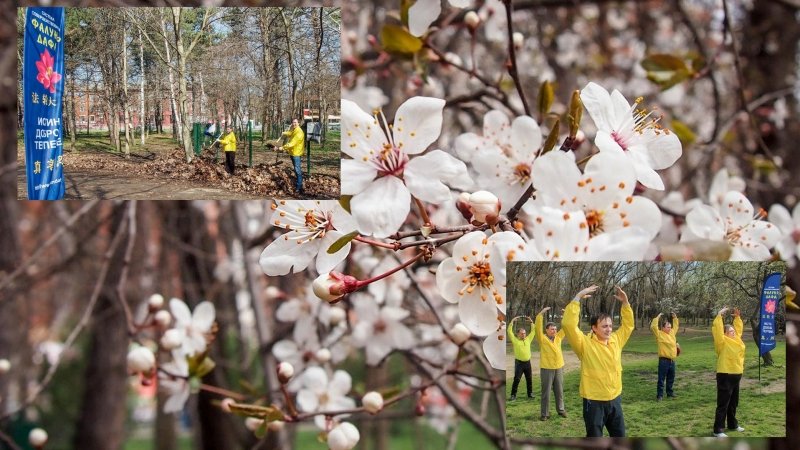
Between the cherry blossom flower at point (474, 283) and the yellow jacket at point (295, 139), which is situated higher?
the yellow jacket at point (295, 139)

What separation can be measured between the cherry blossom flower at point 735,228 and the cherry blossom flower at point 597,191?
22 cm

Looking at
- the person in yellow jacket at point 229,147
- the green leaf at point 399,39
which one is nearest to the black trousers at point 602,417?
the green leaf at point 399,39

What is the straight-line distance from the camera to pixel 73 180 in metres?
1.15

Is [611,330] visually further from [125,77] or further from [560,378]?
[125,77]

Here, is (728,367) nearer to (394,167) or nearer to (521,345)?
(521,345)

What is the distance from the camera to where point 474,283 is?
1.75ft

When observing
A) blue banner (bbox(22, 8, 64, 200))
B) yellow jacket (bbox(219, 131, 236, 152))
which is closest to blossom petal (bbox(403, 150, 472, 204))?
yellow jacket (bbox(219, 131, 236, 152))

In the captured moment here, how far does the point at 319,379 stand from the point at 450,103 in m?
0.57

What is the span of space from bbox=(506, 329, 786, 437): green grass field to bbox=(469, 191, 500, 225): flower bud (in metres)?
0.10

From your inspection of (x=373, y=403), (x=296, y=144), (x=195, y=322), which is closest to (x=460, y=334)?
(x=373, y=403)

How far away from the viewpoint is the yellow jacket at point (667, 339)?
477 millimetres

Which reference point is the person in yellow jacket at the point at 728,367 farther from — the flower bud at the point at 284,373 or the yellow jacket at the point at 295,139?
the yellow jacket at the point at 295,139

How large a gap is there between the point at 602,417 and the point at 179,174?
81cm

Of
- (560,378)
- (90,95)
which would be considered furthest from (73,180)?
(560,378)
